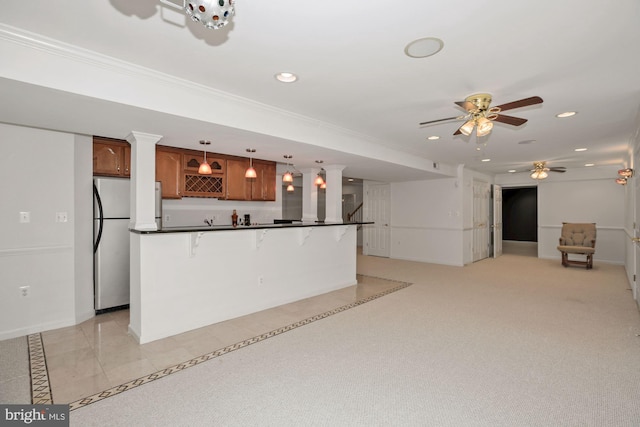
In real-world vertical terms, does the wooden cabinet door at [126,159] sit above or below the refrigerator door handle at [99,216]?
above

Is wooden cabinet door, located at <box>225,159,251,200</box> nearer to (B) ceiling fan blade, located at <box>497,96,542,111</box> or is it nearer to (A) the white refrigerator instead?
(A) the white refrigerator

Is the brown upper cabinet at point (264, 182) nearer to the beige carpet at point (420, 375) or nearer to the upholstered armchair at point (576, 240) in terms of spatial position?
the beige carpet at point (420, 375)

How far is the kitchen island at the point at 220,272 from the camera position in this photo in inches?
131

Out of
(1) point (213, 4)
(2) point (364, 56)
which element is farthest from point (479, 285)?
(1) point (213, 4)

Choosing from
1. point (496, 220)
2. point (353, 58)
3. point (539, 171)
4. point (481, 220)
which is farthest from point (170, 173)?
point (496, 220)

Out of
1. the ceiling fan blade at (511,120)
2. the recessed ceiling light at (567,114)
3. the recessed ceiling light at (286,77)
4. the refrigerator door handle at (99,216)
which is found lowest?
the refrigerator door handle at (99,216)

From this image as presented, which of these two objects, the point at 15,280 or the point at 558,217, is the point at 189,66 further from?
the point at 558,217

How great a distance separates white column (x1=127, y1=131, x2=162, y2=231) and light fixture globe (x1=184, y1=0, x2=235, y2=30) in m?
2.74

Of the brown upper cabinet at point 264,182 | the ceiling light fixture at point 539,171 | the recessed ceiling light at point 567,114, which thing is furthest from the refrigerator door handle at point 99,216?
the ceiling light fixture at point 539,171

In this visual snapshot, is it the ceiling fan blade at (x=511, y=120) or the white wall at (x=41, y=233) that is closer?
the ceiling fan blade at (x=511, y=120)

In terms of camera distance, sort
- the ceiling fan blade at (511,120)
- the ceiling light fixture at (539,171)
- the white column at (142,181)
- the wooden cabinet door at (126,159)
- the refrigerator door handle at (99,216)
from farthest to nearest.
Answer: the ceiling light fixture at (539,171), the wooden cabinet door at (126,159), the refrigerator door handle at (99,216), the white column at (142,181), the ceiling fan blade at (511,120)

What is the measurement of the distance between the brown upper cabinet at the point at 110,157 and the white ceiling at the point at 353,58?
0.67 m

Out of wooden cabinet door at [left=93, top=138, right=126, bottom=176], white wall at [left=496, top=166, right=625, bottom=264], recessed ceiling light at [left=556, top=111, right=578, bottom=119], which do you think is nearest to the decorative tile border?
wooden cabinet door at [left=93, top=138, right=126, bottom=176]

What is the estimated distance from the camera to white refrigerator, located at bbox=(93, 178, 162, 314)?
4.08 meters
